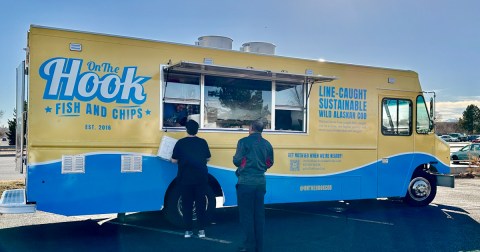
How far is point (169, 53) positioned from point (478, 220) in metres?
6.67

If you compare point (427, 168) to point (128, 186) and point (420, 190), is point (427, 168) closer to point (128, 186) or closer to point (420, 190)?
point (420, 190)

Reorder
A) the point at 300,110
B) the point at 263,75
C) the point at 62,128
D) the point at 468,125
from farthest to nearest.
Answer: the point at 468,125, the point at 300,110, the point at 263,75, the point at 62,128

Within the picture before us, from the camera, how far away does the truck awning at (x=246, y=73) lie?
6.91 metres

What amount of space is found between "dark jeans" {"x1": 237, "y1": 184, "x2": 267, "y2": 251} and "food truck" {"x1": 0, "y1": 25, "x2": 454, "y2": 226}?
5.21 feet

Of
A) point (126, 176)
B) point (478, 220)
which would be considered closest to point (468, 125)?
point (478, 220)

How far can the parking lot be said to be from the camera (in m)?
6.28

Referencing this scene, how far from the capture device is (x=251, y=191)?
5.59 metres

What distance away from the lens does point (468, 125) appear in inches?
2997

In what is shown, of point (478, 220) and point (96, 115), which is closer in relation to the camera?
point (96, 115)

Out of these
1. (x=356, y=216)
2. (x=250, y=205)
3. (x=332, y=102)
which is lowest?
(x=356, y=216)

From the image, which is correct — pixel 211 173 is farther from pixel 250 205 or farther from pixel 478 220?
pixel 478 220

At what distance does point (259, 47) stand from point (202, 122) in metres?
1.93

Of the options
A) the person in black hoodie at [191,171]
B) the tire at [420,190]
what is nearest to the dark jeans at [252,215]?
the person in black hoodie at [191,171]

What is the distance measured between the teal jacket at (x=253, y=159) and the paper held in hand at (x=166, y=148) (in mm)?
1505
